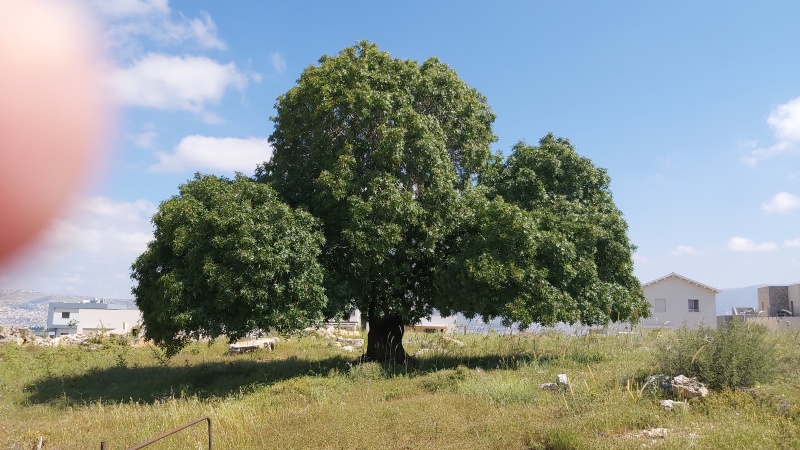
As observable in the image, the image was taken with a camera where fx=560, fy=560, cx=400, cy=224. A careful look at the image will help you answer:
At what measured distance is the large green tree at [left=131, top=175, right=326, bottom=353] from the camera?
15.9 meters

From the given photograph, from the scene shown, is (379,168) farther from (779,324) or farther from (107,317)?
(107,317)

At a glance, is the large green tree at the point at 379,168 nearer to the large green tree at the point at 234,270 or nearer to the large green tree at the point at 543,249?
the large green tree at the point at 543,249

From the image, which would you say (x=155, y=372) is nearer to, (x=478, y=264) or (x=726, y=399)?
(x=478, y=264)

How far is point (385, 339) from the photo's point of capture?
20844mm

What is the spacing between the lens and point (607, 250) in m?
20.2

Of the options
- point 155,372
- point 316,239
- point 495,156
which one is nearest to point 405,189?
point 316,239

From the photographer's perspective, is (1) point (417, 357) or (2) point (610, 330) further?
(2) point (610, 330)

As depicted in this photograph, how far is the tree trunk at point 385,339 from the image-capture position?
20.5m

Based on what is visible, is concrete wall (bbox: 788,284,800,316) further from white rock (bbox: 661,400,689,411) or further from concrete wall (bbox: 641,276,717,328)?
white rock (bbox: 661,400,689,411)

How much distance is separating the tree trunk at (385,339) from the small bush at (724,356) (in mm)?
9649

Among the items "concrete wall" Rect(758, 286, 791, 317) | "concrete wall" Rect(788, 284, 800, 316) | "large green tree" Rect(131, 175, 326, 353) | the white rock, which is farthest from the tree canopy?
"concrete wall" Rect(758, 286, 791, 317)

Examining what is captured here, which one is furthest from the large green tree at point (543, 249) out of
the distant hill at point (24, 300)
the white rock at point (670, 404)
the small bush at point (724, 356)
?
the distant hill at point (24, 300)

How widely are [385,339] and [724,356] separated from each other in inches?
459

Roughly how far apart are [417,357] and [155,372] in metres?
10.3
